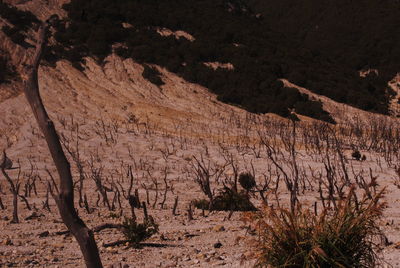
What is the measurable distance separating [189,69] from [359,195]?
2536 centimetres

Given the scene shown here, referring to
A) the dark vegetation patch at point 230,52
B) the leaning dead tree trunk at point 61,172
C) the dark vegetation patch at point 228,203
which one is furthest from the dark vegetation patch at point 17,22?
the leaning dead tree trunk at point 61,172

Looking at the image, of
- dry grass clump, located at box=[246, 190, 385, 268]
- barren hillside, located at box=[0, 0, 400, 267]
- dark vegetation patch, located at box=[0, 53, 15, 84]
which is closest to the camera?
dry grass clump, located at box=[246, 190, 385, 268]

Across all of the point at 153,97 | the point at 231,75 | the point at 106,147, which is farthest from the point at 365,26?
the point at 106,147

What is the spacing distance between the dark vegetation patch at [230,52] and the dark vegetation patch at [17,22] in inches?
107

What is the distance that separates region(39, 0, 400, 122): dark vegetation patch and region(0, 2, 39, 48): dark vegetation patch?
2.71 meters

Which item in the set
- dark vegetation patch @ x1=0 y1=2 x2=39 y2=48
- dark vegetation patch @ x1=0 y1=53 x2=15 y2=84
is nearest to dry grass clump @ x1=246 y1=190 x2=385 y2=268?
dark vegetation patch @ x1=0 y1=53 x2=15 y2=84

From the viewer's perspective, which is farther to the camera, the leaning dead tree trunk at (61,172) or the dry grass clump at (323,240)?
the dry grass clump at (323,240)

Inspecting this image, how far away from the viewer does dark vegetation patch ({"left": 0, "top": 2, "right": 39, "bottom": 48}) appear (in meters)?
40.0

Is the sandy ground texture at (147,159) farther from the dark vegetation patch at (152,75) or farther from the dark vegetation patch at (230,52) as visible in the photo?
the dark vegetation patch at (230,52)

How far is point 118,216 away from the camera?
Answer: 43.6ft

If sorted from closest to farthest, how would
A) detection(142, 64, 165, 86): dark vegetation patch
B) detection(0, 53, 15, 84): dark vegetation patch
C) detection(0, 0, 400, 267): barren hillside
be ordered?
detection(0, 0, 400, 267): barren hillside < detection(0, 53, 15, 84): dark vegetation patch < detection(142, 64, 165, 86): dark vegetation patch

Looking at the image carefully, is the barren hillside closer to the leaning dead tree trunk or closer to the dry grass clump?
the leaning dead tree trunk

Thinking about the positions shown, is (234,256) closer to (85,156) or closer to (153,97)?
(85,156)

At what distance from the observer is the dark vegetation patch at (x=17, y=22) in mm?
39969
